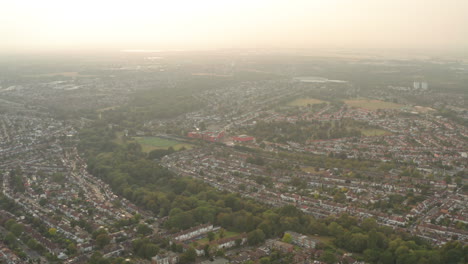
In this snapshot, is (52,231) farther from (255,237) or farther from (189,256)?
(255,237)

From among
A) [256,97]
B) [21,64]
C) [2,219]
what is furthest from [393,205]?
[21,64]

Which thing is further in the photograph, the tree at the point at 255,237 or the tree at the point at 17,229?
the tree at the point at 17,229

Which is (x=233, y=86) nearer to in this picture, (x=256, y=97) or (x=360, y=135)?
(x=256, y=97)

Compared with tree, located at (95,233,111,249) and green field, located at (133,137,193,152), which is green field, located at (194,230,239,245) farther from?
green field, located at (133,137,193,152)

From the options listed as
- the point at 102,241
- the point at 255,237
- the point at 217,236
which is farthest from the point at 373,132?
the point at 102,241

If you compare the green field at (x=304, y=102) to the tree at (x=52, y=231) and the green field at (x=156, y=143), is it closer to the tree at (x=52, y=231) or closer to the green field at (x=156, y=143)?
the green field at (x=156, y=143)

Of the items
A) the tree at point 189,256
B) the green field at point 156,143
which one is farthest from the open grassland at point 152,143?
the tree at point 189,256
